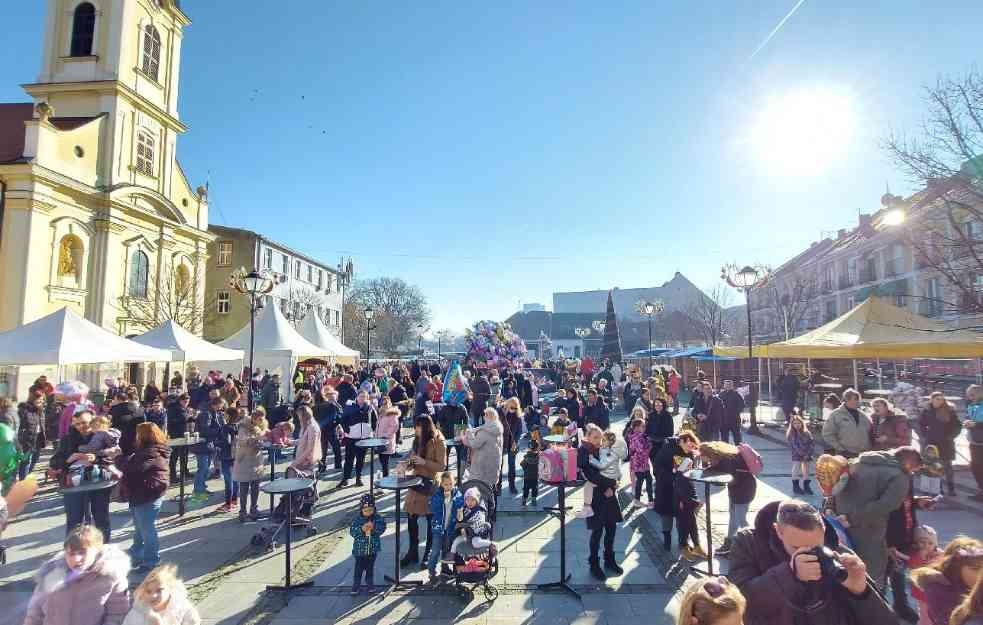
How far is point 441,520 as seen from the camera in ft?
20.5

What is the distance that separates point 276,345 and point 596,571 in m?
13.8

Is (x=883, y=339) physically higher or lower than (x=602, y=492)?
higher

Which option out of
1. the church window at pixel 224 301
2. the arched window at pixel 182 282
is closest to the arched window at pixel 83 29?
the arched window at pixel 182 282

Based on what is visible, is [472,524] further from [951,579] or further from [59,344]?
[59,344]

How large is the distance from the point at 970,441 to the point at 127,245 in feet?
107

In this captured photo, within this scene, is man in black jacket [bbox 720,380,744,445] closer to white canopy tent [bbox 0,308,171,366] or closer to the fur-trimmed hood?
the fur-trimmed hood

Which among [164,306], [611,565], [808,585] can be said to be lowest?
[611,565]

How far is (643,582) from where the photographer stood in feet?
19.1

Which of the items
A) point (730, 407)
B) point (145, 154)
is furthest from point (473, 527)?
point (145, 154)

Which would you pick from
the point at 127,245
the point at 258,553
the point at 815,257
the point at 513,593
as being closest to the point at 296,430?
the point at 258,553

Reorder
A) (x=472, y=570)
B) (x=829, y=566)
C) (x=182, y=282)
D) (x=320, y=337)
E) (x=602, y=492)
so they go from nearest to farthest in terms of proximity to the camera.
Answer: (x=829, y=566), (x=472, y=570), (x=602, y=492), (x=320, y=337), (x=182, y=282)

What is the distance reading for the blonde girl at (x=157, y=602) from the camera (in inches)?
124

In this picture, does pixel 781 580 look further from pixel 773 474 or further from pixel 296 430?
pixel 296 430

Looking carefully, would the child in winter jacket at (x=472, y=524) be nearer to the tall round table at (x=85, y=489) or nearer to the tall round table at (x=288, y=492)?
the tall round table at (x=288, y=492)
